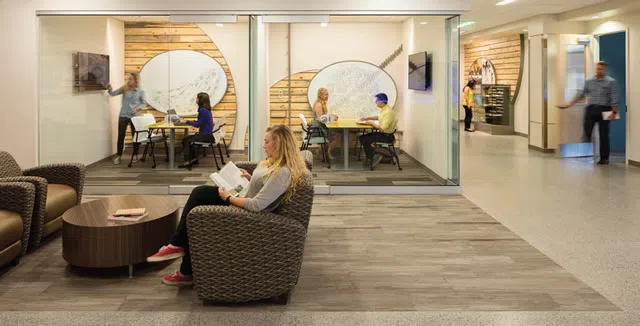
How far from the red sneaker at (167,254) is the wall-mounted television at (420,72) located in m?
4.69

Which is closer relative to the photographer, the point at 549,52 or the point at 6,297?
the point at 6,297

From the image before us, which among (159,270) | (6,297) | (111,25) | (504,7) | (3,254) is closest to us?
(6,297)

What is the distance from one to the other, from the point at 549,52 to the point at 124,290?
10.3 metres

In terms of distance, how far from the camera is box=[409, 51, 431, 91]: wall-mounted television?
27.3 ft

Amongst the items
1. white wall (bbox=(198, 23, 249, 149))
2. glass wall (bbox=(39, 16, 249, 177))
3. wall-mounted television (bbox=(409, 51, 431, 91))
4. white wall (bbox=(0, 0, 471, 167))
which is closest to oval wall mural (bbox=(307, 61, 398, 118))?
wall-mounted television (bbox=(409, 51, 431, 91))

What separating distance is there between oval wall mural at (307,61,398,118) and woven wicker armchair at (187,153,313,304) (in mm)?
4391

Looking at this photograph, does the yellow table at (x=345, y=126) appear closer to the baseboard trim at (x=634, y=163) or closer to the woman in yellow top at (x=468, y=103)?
the baseboard trim at (x=634, y=163)

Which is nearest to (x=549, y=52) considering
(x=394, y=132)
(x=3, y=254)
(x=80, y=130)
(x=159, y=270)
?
(x=394, y=132)

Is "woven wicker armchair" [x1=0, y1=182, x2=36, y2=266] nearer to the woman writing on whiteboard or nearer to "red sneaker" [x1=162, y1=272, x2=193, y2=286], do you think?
"red sneaker" [x1=162, y1=272, x2=193, y2=286]

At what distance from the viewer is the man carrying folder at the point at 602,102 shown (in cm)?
1118

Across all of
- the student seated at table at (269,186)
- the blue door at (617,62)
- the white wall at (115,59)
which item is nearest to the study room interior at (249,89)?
the white wall at (115,59)

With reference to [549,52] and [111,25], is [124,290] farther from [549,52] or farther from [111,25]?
[549,52]

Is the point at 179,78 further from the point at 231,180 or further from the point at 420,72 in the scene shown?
the point at 231,180

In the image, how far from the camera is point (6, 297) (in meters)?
4.21
